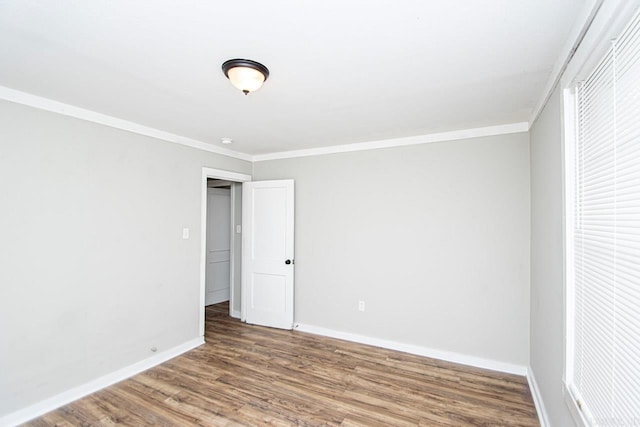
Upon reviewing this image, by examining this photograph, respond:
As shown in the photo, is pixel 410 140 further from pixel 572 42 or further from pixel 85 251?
pixel 85 251

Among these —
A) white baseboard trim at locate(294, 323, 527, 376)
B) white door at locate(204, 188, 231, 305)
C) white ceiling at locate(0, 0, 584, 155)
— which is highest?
white ceiling at locate(0, 0, 584, 155)

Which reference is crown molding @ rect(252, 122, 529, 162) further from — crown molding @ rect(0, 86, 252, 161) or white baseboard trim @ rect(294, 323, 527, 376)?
white baseboard trim @ rect(294, 323, 527, 376)

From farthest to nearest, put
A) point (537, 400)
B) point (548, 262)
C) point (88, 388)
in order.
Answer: point (88, 388), point (537, 400), point (548, 262)

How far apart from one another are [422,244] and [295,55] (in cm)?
246

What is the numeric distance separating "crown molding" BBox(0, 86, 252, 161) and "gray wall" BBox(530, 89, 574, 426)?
11.4ft

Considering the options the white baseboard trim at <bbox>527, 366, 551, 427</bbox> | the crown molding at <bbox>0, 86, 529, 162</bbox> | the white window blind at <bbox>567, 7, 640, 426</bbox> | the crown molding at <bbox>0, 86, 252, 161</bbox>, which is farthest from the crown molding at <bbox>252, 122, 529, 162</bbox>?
the white baseboard trim at <bbox>527, 366, 551, 427</bbox>

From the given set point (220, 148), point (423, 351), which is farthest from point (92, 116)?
point (423, 351)

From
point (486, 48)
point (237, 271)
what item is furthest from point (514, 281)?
point (237, 271)

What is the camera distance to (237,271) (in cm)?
474

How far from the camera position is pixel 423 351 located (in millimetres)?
3395

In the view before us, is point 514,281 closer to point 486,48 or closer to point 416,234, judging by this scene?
point 416,234

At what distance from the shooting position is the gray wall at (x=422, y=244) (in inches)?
119

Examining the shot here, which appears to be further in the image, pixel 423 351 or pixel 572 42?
pixel 423 351

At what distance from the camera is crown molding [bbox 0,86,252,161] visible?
7.45 feet
